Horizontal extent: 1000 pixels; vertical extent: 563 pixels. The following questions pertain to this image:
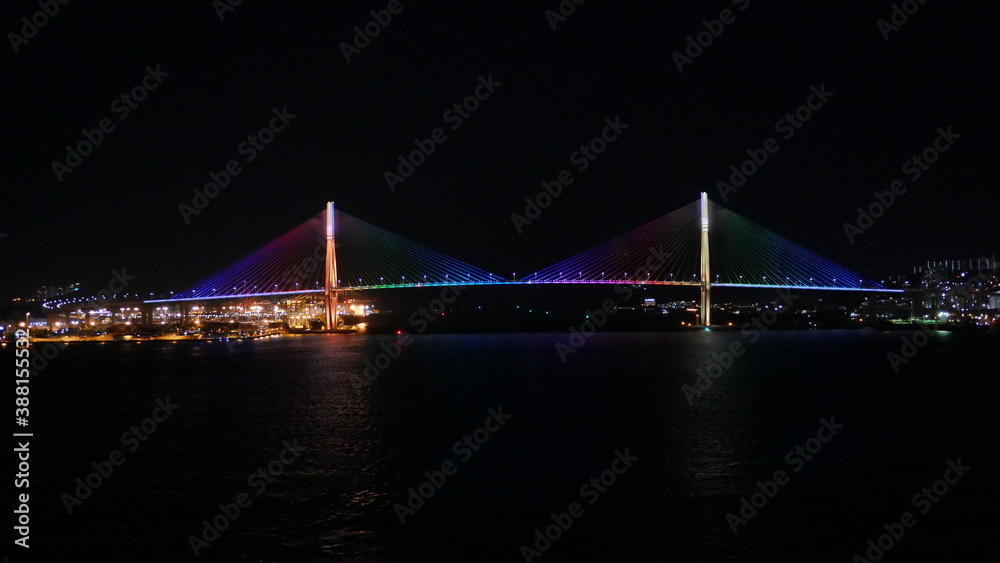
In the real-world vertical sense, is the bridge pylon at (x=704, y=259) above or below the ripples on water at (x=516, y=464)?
above

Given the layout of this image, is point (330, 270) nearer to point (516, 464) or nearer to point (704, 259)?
point (704, 259)

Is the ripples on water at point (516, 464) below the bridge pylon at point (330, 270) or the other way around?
below

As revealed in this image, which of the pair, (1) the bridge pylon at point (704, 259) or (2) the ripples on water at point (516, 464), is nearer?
(2) the ripples on water at point (516, 464)

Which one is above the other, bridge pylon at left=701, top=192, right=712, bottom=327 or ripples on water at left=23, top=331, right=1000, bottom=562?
bridge pylon at left=701, top=192, right=712, bottom=327

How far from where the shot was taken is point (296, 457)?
34.2 ft

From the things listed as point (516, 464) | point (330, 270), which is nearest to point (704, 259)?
point (330, 270)

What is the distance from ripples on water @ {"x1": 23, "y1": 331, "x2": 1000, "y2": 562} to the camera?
7.12m

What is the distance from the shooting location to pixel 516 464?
32.6 feet

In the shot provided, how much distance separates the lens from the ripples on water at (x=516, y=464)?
712 centimetres

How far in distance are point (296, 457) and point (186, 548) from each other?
3451 mm

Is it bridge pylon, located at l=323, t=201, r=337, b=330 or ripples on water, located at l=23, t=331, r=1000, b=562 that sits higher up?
bridge pylon, located at l=323, t=201, r=337, b=330

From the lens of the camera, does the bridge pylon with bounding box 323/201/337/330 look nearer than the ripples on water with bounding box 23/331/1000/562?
No

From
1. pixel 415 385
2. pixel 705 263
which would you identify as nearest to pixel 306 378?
pixel 415 385

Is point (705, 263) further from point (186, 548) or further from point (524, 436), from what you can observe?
point (186, 548)
